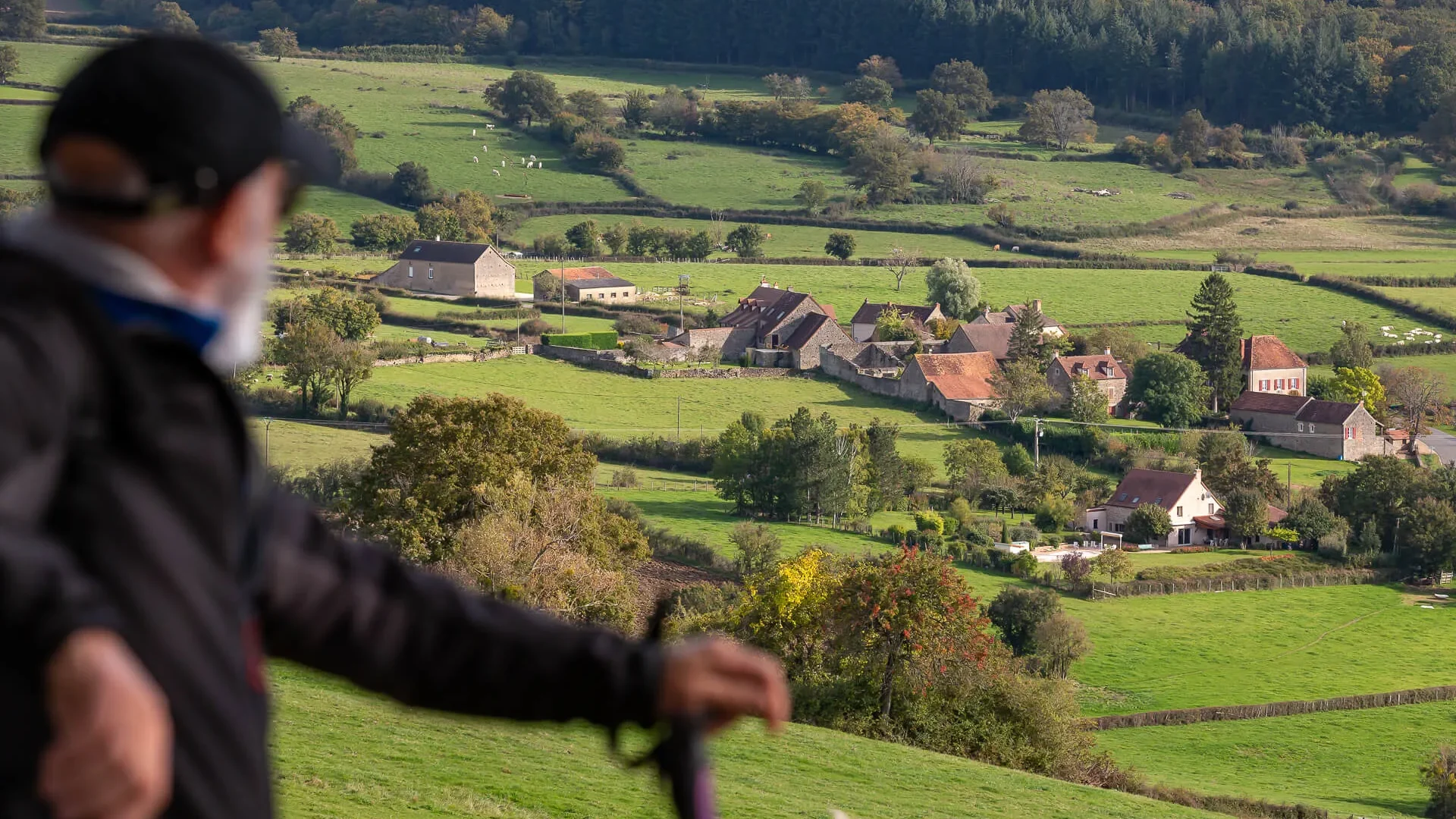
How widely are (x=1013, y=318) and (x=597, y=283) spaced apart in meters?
20.5

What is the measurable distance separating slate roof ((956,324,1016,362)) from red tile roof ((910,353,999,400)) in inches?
136

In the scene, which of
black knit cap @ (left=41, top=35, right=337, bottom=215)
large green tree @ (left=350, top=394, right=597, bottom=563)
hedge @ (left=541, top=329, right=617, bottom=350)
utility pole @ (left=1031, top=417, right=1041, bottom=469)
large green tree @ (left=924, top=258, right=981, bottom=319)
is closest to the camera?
black knit cap @ (left=41, top=35, right=337, bottom=215)

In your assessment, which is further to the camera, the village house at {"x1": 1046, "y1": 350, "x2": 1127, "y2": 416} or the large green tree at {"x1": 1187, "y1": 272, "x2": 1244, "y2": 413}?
the large green tree at {"x1": 1187, "y1": 272, "x2": 1244, "y2": 413}

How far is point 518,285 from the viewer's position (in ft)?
286

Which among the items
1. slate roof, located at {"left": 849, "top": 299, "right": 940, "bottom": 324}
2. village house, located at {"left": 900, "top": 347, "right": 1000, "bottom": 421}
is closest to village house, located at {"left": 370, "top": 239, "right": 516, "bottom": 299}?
slate roof, located at {"left": 849, "top": 299, "right": 940, "bottom": 324}

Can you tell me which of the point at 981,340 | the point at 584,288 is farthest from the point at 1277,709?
the point at 584,288

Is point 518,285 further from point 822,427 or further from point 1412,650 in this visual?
point 1412,650

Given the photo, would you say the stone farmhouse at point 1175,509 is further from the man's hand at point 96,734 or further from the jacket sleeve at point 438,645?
the man's hand at point 96,734

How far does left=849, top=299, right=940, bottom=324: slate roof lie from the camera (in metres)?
80.1

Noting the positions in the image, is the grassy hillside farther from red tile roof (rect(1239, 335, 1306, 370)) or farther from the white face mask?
red tile roof (rect(1239, 335, 1306, 370))

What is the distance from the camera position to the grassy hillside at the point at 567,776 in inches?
536

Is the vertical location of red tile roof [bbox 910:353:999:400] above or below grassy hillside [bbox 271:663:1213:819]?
below

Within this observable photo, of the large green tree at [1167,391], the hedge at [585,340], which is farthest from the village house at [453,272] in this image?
the large green tree at [1167,391]

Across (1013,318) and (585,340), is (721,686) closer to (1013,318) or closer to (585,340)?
(585,340)
